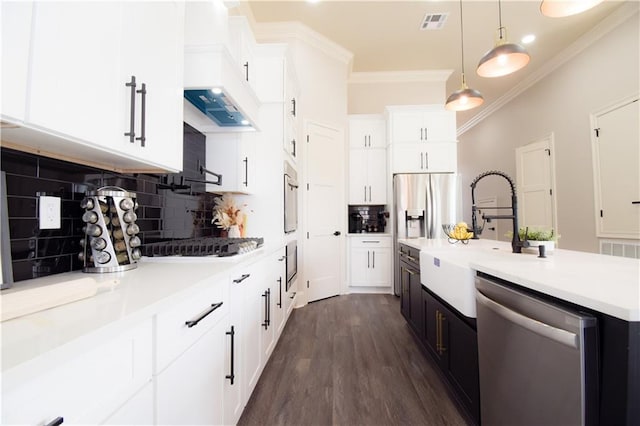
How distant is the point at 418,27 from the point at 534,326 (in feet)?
13.5

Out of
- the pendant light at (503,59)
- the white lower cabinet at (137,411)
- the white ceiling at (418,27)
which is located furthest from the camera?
the white ceiling at (418,27)

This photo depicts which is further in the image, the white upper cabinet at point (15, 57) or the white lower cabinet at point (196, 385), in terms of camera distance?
the white lower cabinet at point (196, 385)

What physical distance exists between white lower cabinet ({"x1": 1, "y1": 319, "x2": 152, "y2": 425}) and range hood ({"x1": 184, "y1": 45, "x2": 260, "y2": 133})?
1428mm

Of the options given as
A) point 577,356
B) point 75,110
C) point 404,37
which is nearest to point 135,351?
point 75,110

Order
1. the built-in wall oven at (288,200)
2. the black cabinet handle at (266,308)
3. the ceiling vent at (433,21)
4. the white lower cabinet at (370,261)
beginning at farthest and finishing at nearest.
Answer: the white lower cabinet at (370,261)
the ceiling vent at (433,21)
the built-in wall oven at (288,200)
the black cabinet handle at (266,308)

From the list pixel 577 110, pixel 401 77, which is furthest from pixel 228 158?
pixel 577 110

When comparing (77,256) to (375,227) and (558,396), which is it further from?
(375,227)

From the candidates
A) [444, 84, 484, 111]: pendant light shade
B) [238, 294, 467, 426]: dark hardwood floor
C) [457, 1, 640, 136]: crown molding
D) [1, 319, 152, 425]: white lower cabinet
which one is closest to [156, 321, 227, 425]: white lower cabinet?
[1, 319, 152, 425]: white lower cabinet

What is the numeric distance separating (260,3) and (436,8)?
2194mm

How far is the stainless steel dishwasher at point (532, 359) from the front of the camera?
2.48 feet

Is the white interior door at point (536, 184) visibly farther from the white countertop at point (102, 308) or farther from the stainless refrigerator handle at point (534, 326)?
the white countertop at point (102, 308)

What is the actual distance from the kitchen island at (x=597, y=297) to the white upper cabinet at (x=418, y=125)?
301 centimetres

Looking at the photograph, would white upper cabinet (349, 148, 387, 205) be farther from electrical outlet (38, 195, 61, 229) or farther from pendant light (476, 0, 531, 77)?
electrical outlet (38, 195, 61, 229)

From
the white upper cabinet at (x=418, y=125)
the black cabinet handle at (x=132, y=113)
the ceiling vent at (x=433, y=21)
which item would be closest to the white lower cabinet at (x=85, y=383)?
the black cabinet handle at (x=132, y=113)
